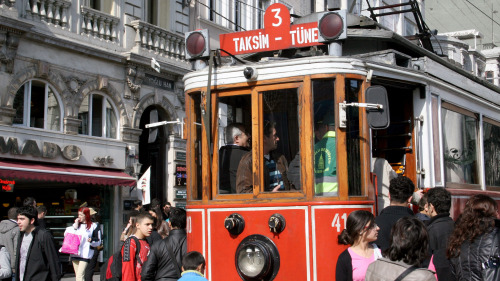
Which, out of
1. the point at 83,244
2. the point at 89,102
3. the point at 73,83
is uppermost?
the point at 73,83

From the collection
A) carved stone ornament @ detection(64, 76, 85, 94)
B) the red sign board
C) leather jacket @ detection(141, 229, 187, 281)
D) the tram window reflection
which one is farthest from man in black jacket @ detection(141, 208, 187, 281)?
carved stone ornament @ detection(64, 76, 85, 94)

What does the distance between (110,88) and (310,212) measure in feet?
40.7

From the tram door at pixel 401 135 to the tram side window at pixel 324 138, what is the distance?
1201 mm

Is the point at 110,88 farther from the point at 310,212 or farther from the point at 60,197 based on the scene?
the point at 310,212

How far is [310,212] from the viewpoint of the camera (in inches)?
234

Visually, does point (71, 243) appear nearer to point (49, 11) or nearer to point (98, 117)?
point (98, 117)

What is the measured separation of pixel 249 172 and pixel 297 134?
586mm

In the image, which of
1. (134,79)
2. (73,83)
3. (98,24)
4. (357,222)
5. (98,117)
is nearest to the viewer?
(357,222)

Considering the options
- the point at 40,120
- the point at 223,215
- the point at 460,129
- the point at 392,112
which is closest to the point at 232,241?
the point at 223,215

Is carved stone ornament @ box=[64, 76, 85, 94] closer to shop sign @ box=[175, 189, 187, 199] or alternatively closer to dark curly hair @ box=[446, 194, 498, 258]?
shop sign @ box=[175, 189, 187, 199]

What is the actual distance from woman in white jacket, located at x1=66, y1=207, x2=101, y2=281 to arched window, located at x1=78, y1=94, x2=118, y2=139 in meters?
5.24

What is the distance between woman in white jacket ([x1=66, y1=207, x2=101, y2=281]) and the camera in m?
11.9

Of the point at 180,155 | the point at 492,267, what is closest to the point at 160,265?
the point at 492,267

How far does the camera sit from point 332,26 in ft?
20.5
